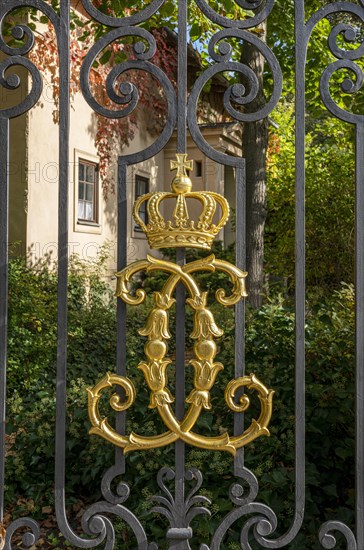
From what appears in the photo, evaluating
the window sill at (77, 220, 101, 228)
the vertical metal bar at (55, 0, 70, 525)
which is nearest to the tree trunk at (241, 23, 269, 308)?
the window sill at (77, 220, 101, 228)

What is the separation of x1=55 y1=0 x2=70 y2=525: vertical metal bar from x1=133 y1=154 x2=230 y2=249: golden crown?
25 cm

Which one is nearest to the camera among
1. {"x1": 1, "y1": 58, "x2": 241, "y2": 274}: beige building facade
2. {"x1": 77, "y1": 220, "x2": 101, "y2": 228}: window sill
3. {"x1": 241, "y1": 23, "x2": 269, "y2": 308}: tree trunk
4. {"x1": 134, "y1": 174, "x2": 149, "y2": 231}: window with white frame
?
{"x1": 241, "y1": 23, "x2": 269, "y2": 308}: tree trunk

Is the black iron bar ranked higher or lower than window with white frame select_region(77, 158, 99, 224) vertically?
lower

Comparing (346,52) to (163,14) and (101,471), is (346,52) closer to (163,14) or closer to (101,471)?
(101,471)

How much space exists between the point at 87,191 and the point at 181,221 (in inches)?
349

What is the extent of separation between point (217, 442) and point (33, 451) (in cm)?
234

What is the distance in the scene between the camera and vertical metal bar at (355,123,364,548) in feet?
7.11

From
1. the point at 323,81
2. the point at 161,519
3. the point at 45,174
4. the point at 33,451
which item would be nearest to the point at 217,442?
the point at 323,81

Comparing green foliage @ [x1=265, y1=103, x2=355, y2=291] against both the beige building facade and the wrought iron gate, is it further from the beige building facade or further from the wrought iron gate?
the wrought iron gate

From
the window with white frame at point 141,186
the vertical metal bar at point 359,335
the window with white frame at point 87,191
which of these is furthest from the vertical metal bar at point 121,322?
the window with white frame at point 141,186

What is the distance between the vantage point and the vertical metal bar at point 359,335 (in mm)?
2166

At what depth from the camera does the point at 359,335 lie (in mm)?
2188

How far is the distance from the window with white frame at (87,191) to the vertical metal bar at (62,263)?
8434mm

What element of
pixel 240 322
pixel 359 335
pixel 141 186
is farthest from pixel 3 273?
pixel 141 186
